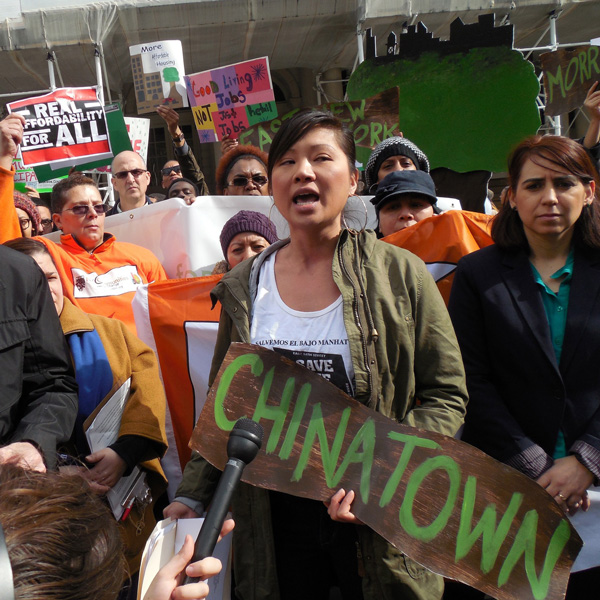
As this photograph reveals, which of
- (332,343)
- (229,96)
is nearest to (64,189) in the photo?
Result: (332,343)

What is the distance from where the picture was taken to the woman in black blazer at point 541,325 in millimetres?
1909

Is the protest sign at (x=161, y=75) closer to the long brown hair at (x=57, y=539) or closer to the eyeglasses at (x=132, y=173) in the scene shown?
the eyeglasses at (x=132, y=173)

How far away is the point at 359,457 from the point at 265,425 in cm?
25

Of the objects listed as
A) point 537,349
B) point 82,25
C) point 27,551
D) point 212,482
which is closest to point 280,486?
point 212,482

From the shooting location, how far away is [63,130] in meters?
5.49

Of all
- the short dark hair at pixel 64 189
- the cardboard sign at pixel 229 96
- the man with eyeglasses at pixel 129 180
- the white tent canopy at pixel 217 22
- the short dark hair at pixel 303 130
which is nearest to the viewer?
the short dark hair at pixel 303 130

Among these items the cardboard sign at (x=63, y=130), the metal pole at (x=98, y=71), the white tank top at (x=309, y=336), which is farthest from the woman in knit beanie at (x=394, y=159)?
the metal pole at (x=98, y=71)

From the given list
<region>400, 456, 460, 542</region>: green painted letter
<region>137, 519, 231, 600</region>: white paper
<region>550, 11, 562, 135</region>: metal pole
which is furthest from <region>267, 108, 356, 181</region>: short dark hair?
<region>550, 11, 562, 135</region>: metal pole

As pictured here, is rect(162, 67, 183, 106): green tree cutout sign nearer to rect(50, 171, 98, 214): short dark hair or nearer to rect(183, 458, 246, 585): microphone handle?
rect(50, 171, 98, 214): short dark hair

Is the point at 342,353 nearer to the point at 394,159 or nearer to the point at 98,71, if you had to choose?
the point at 394,159

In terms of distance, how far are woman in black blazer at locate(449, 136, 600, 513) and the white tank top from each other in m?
0.61

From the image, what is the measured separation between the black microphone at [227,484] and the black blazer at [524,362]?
42.6 inches

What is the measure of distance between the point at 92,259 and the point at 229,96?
341 centimetres

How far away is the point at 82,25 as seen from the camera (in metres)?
9.08
